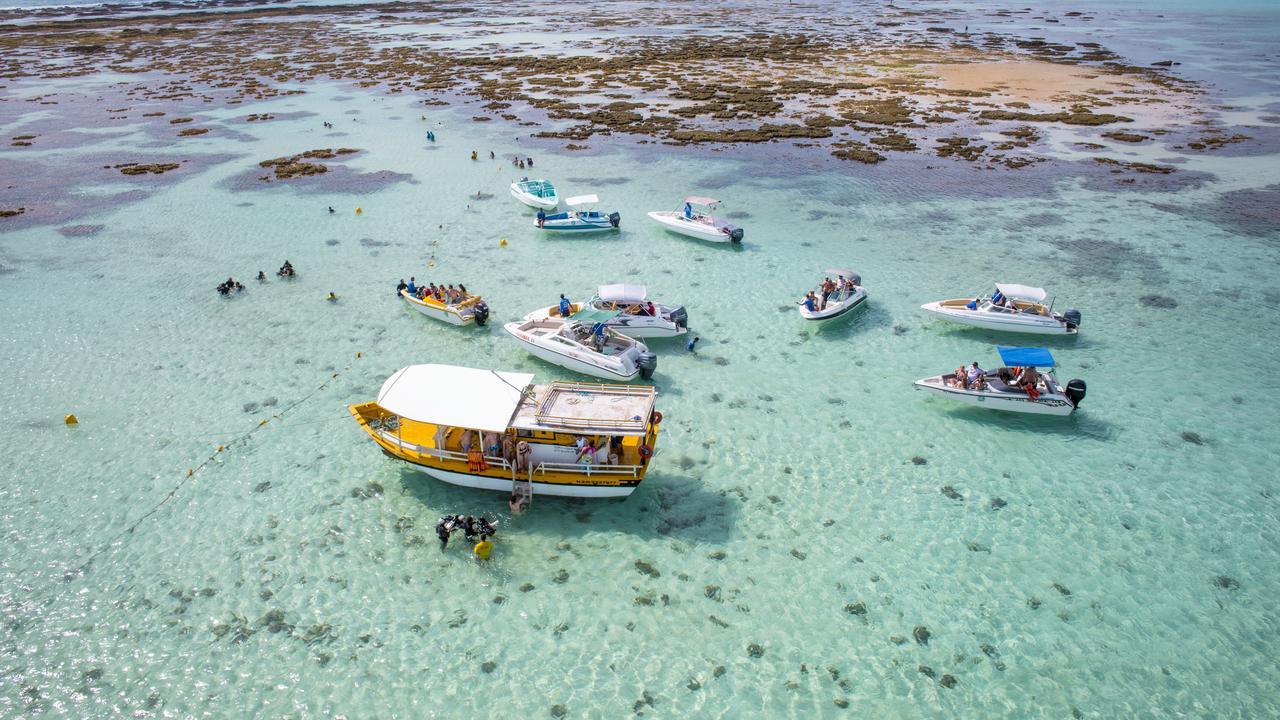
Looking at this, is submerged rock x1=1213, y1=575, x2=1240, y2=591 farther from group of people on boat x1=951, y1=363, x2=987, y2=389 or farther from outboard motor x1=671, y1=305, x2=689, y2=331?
outboard motor x1=671, y1=305, x2=689, y2=331

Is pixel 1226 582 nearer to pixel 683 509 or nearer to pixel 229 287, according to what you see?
pixel 683 509

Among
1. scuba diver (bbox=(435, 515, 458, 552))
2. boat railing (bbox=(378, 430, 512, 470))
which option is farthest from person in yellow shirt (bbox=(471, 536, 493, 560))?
boat railing (bbox=(378, 430, 512, 470))

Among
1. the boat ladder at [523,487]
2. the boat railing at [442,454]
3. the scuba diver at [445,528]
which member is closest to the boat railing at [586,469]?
the boat ladder at [523,487]

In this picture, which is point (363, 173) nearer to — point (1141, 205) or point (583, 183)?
point (583, 183)

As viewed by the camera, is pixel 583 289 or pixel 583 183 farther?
pixel 583 183

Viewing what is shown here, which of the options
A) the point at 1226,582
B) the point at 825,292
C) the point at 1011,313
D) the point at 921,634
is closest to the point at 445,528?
the point at 921,634

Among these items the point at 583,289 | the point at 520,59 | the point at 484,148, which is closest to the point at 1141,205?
the point at 583,289
